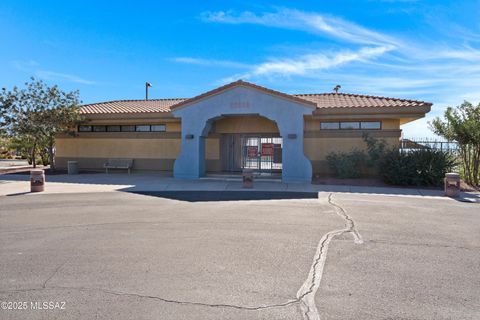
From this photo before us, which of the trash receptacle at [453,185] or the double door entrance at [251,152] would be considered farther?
the double door entrance at [251,152]

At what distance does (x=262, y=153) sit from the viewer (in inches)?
797

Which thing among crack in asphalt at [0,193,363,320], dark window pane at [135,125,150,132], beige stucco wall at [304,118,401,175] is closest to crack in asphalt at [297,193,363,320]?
crack in asphalt at [0,193,363,320]

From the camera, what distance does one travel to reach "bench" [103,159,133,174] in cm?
2067

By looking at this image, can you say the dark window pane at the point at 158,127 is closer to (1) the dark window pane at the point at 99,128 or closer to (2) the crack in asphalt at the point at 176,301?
(1) the dark window pane at the point at 99,128

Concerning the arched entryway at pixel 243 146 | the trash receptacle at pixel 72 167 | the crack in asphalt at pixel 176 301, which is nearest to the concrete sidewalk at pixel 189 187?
the trash receptacle at pixel 72 167

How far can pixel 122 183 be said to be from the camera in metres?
15.8

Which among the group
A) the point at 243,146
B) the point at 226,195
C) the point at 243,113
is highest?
the point at 243,113

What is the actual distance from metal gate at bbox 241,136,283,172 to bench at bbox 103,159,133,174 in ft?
22.9

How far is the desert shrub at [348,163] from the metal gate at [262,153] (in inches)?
152

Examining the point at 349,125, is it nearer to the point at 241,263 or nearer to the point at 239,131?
the point at 239,131

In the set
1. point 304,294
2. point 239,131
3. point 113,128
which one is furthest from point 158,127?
point 304,294

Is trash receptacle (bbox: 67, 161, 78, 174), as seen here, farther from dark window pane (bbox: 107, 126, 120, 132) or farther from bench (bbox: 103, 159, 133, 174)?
dark window pane (bbox: 107, 126, 120, 132)

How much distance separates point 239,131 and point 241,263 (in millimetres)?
15219

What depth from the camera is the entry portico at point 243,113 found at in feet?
53.2
